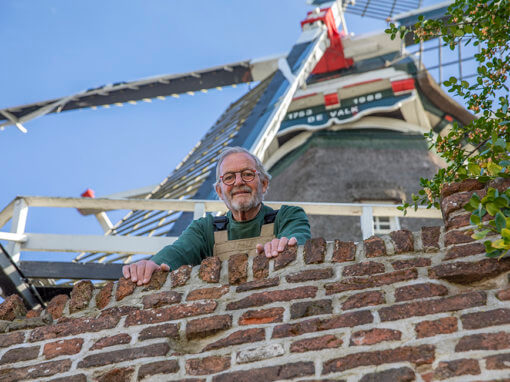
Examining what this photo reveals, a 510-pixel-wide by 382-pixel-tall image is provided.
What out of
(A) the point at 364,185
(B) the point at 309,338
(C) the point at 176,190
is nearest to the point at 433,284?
Answer: (B) the point at 309,338

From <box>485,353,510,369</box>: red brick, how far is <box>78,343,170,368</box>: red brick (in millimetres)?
1065

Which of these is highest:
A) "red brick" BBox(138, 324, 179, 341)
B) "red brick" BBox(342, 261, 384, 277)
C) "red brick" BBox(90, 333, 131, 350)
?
"red brick" BBox(342, 261, 384, 277)

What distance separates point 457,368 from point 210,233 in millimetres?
1496

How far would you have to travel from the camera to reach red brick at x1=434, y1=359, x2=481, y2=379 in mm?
2188

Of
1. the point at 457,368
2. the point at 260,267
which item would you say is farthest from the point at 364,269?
the point at 457,368

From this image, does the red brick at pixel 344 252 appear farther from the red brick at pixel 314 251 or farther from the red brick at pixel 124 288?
the red brick at pixel 124 288

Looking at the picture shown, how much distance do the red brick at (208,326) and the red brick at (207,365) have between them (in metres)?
0.13

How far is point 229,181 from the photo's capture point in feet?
11.2

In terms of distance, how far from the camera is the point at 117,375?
263 centimetres

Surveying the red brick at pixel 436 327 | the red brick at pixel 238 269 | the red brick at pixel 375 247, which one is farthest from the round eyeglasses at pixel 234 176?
the red brick at pixel 436 327

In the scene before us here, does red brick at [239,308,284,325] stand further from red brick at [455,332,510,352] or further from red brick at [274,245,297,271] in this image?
red brick at [455,332,510,352]

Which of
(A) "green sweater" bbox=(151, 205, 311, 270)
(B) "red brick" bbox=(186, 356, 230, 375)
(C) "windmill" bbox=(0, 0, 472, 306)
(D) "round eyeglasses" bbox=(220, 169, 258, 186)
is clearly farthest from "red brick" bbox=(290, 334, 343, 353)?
(C) "windmill" bbox=(0, 0, 472, 306)

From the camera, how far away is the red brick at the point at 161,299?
2.88m

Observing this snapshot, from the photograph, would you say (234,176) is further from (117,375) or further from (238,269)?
(117,375)
